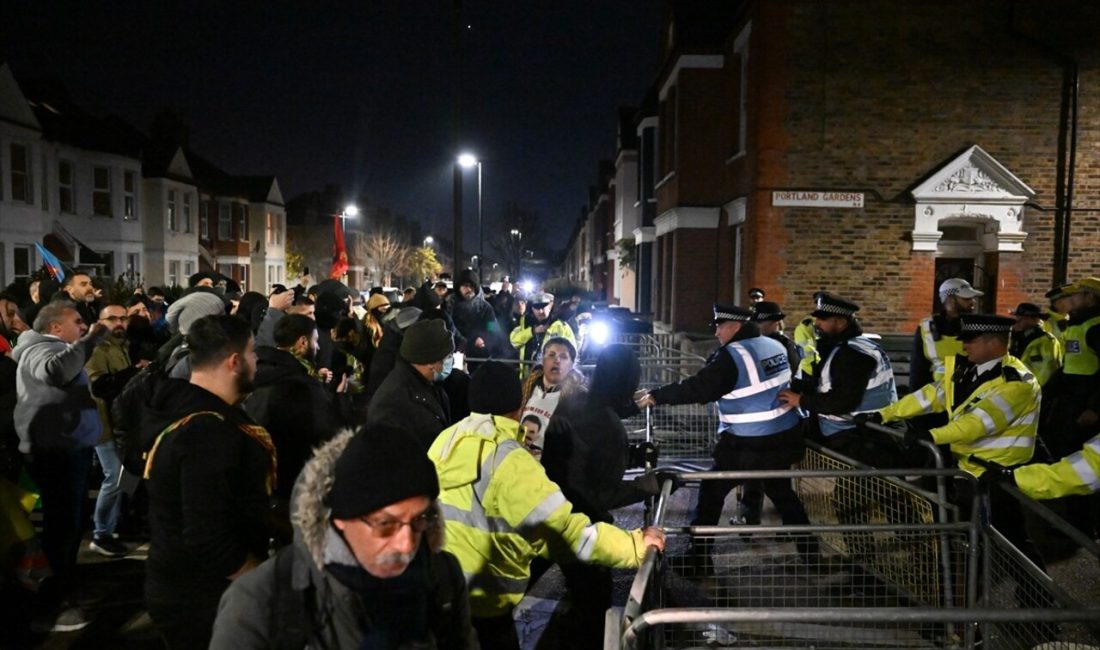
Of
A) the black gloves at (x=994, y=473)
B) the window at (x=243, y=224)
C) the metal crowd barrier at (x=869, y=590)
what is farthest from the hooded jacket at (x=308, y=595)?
the window at (x=243, y=224)

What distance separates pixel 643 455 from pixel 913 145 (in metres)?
11.4

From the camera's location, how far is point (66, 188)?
26.4m

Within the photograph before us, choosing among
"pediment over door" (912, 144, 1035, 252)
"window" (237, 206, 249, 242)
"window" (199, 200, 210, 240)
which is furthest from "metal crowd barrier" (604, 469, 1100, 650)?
"window" (237, 206, 249, 242)

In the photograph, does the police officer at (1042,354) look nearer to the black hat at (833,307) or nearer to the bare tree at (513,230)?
the black hat at (833,307)

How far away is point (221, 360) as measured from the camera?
3.09m

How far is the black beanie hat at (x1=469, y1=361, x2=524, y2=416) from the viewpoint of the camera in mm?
3096

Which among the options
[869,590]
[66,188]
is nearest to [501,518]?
[869,590]

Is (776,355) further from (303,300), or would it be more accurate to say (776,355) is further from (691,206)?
(691,206)

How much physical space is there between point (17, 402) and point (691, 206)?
48.1 feet

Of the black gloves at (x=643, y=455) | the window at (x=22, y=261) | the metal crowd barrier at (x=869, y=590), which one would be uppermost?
the window at (x=22, y=261)

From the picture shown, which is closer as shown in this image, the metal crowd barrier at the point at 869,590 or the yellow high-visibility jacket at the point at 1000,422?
the metal crowd barrier at the point at 869,590

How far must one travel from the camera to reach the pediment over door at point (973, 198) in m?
13.4

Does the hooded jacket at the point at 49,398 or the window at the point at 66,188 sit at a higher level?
the window at the point at 66,188

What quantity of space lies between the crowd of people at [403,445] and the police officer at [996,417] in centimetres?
1
